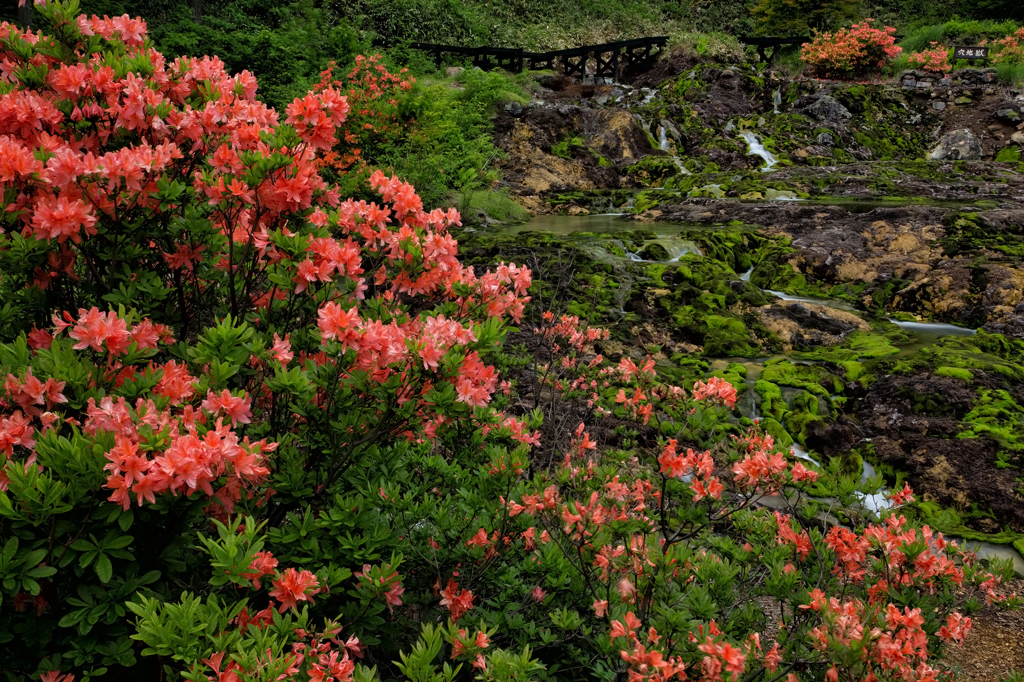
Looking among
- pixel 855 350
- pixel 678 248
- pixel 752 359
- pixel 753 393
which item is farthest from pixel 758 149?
pixel 753 393

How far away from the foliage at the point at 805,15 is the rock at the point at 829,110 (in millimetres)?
8408

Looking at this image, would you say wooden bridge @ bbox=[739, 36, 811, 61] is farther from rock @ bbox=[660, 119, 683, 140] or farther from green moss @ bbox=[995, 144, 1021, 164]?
green moss @ bbox=[995, 144, 1021, 164]

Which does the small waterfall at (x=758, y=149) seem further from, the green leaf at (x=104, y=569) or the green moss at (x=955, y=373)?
the green leaf at (x=104, y=569)

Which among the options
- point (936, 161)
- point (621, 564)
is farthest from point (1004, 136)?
point (621, 564)

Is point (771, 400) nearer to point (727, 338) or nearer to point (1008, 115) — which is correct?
point (727, 338)

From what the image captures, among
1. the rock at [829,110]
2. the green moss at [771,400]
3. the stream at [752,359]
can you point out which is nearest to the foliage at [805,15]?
the rock at [829,110]

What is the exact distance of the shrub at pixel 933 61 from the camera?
21.4 meters

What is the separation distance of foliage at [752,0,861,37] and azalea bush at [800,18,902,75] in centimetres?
414

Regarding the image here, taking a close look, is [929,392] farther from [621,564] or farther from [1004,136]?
[1004,136]

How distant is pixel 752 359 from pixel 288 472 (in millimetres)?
6377

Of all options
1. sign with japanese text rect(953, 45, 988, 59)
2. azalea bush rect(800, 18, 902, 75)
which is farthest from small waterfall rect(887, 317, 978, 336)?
sign with japanese text rect(953, 45, 988, 59)

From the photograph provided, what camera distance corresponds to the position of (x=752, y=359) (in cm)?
730

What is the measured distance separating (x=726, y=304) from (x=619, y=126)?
470 inches

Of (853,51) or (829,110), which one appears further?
(853,51)
